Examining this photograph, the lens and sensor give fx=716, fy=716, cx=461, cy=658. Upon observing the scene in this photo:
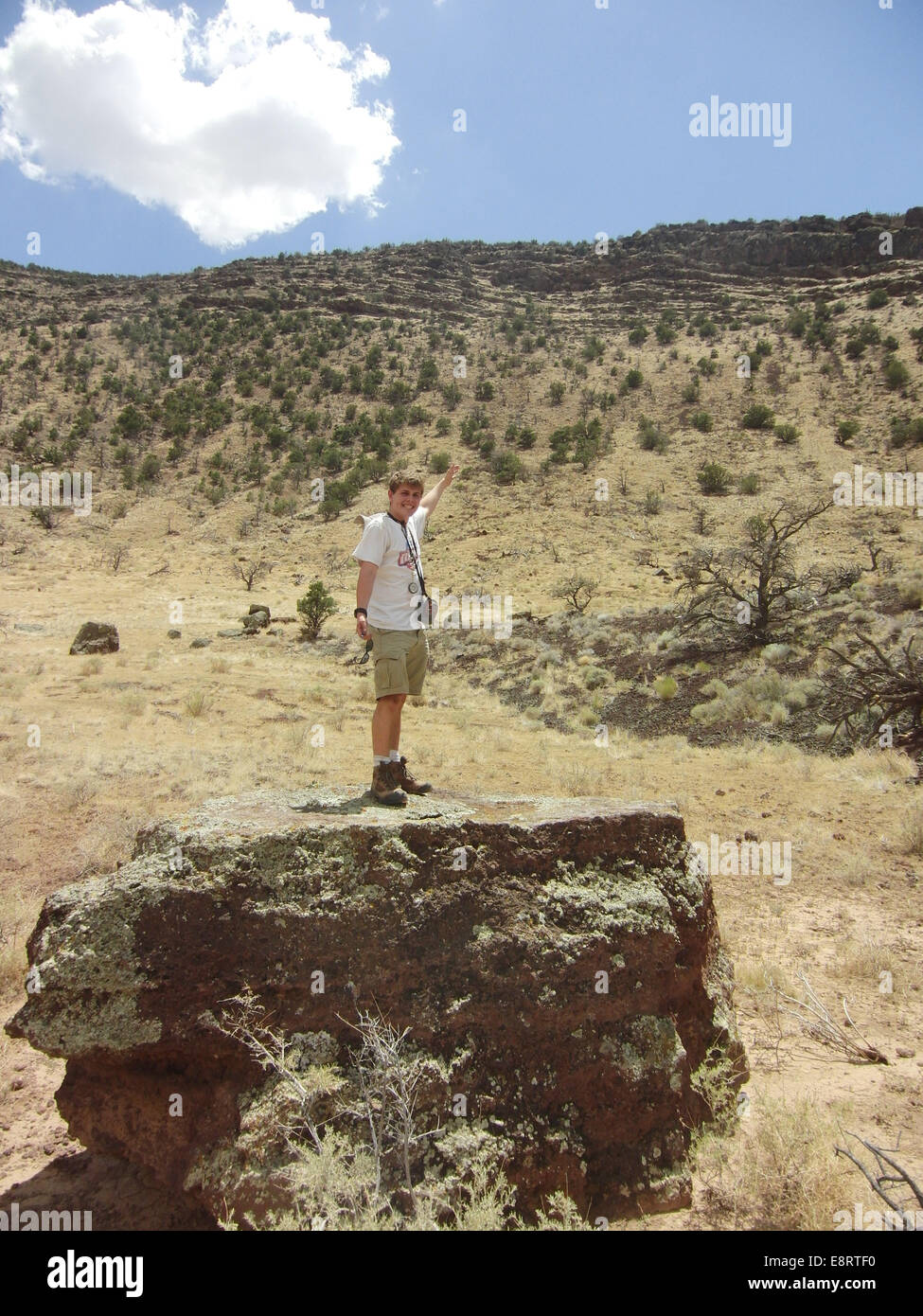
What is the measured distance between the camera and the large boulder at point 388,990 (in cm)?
242

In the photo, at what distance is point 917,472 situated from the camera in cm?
2825

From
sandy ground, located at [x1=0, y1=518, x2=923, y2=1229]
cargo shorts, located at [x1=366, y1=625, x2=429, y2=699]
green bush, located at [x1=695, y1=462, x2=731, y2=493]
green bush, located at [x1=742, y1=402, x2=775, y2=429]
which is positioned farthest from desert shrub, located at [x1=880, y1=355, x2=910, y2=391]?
cargo shorts, located at [x1=366, y1=625, x2=429, y2=699]

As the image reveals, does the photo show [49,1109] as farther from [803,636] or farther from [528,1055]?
[803,636]

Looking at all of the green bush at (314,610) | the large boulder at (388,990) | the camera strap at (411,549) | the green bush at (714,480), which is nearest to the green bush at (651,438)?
the green bush at (714,480)

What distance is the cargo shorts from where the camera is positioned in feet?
12.9

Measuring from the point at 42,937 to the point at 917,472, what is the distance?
33.3m

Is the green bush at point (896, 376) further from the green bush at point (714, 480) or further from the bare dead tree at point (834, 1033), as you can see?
the bare dead tree at point (834, 1033)

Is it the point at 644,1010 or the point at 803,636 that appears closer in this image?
the point at 644,1010

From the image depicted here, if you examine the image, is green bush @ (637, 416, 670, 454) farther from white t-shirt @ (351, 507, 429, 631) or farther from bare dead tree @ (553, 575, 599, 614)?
white t-shirt @ (351, 507, 429, 631)

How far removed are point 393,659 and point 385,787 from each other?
704 millimetres

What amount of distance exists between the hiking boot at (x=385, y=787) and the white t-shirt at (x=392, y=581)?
779mm

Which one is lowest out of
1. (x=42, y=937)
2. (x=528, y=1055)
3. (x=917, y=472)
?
(x=528, y=1055)
